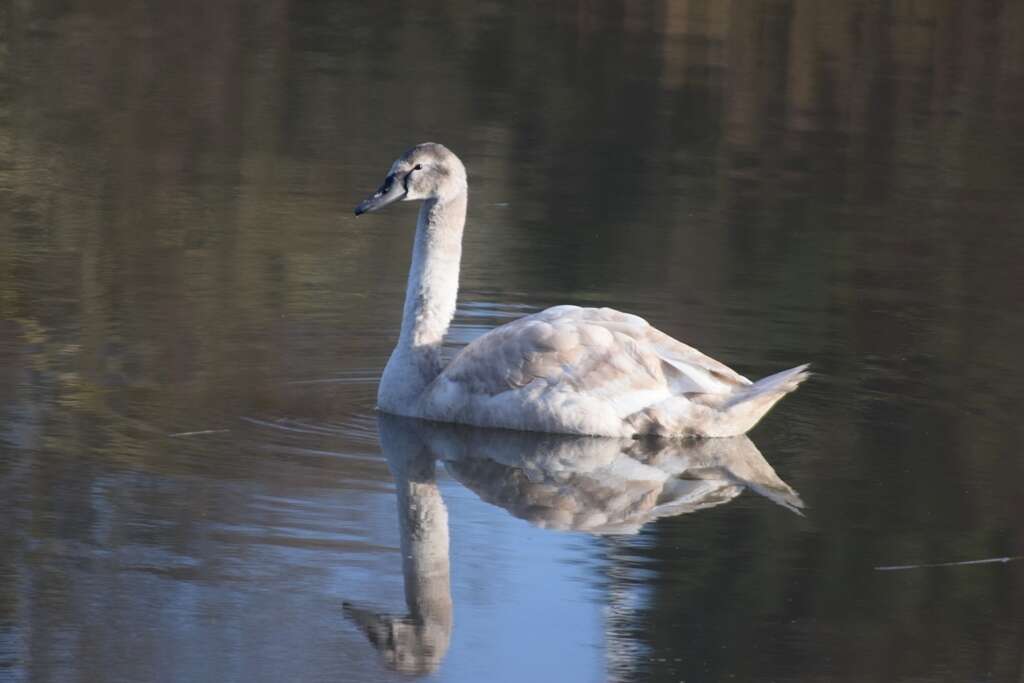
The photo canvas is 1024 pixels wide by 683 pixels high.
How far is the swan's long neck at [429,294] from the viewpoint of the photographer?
407 inches

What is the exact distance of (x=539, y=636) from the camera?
734 cm

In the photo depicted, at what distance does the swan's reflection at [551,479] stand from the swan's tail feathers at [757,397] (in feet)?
0.46

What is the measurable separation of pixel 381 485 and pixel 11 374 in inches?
96.8

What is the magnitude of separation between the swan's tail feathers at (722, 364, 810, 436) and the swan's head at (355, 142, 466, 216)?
1905 mm

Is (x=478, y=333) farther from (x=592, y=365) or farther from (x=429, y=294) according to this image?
(x=592, y=365)

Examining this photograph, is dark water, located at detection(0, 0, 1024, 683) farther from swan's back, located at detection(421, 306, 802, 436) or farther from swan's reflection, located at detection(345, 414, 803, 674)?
swan's back, located at detection(421, 306, 802, 436)

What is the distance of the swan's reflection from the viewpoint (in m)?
8.37

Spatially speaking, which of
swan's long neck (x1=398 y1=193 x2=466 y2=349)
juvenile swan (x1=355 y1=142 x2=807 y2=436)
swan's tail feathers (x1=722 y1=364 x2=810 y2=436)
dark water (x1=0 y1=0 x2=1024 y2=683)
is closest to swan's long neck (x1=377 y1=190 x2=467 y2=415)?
swan's long neck (x1=398 y1=193 x2=466 y2=349)

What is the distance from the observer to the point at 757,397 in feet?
32.2

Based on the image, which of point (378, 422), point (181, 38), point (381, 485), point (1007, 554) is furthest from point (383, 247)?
point (181, 38)

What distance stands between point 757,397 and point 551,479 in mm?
1189

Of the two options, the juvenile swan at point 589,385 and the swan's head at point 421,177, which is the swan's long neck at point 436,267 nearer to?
the swan's head at point 421,177

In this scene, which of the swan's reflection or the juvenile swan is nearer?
the swan's reflection

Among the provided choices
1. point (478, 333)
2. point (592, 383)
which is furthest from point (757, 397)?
point (478, 333)
